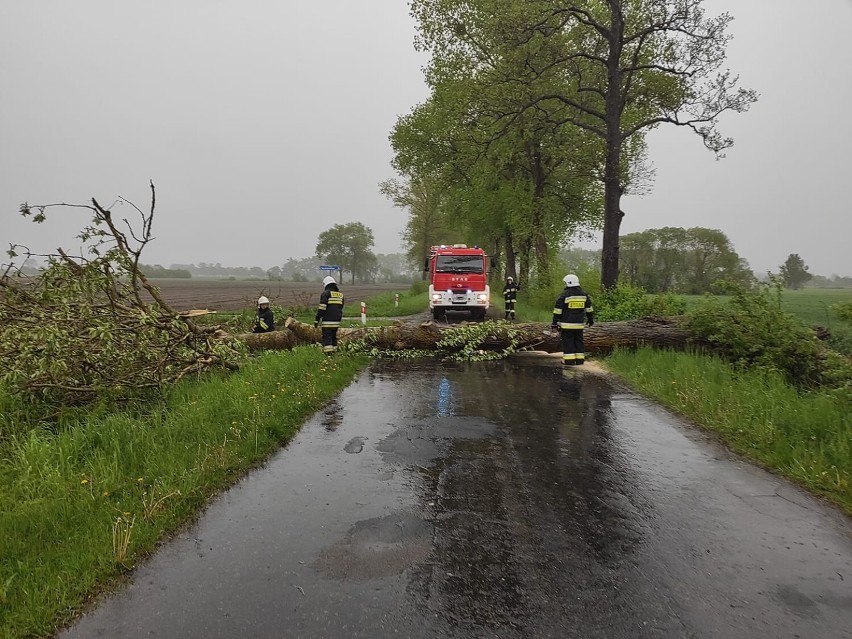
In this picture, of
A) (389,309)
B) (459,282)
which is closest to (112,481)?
(459,282)

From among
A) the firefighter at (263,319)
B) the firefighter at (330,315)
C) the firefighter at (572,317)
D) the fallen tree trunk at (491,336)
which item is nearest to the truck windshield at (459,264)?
the fallen tree trunk at (491,336)

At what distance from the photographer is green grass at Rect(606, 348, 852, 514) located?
13.9 ft

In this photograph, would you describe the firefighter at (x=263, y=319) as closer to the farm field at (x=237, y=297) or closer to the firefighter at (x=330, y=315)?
the firefighter at (x=330, y=315)

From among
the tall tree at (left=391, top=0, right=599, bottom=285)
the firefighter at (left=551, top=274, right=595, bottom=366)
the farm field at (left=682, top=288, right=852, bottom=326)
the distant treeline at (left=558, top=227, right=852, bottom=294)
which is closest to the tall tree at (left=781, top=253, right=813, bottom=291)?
the distant treeline at (left=558, top=227, right=852, bottom=294)

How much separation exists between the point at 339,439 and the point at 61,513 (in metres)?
2.60

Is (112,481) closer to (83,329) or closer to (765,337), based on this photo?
(83,329)

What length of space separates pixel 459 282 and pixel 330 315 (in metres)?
8.12

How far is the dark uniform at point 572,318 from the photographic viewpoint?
9.23 meters

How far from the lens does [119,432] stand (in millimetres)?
5016

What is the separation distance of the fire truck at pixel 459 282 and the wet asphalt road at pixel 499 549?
12012 mm

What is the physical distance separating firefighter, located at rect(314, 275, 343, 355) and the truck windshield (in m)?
7.96

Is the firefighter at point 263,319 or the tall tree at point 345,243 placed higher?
the tall tree at point 345,243

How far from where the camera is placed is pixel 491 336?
11.3m

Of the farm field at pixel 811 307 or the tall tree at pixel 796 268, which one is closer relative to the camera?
the farm field at pixel 811 307
